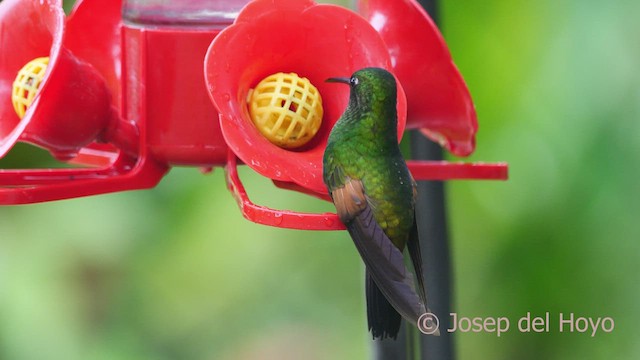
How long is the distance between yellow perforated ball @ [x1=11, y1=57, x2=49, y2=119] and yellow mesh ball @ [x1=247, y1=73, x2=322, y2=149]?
56 centimetres

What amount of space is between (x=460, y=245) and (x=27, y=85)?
210 cm

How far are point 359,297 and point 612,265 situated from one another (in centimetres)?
116

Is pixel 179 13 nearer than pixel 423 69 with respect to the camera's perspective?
Yes

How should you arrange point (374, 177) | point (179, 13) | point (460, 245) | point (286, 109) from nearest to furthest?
point (374, 177)
point (286, 109)
point (179, 13)
point (460, 245)

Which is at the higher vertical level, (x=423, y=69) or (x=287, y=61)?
(x=287, y=61)

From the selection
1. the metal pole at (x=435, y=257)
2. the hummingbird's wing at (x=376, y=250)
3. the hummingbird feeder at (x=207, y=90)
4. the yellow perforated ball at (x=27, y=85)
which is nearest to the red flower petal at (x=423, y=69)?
the hummingbird feeder at (x=207, y=90)

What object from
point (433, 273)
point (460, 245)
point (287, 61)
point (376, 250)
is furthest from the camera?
point (460, 245)

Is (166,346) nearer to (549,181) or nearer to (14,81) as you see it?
(549,181)

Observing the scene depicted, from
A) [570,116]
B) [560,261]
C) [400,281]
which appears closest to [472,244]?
[560,261]

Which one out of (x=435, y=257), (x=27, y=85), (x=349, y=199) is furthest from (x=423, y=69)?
(x=27, y=85)

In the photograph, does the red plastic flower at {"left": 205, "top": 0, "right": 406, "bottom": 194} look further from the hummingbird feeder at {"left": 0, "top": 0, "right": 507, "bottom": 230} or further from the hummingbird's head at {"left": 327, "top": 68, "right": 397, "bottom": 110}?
the hummingbird's head at {"left": 327, "top": 68, "right": 397, "bottom": 110}

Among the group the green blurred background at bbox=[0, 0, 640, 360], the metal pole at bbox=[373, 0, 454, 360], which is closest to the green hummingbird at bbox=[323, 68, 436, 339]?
the metal pole at bbox=[373, 0, 454, 360]

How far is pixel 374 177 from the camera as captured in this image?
7.22ft

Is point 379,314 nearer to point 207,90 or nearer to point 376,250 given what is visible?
point 376,250
